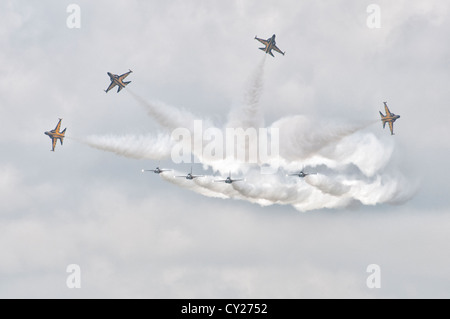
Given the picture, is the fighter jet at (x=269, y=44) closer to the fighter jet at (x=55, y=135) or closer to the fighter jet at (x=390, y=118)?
the fighter jet at (x=390, y=118)

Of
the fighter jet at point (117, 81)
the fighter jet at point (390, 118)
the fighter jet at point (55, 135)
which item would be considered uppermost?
the fighter jet at point (117, 81)

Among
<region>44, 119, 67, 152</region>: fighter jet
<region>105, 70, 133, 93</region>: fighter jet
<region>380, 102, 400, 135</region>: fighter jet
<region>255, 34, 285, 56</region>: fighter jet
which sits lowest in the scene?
<region>44, 119, 67, 152</region>: fighter jet

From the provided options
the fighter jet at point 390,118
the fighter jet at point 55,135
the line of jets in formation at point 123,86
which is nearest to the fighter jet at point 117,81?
the line of jets in formation at point 123,86

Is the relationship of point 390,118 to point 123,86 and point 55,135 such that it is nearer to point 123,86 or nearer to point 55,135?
point 123,86

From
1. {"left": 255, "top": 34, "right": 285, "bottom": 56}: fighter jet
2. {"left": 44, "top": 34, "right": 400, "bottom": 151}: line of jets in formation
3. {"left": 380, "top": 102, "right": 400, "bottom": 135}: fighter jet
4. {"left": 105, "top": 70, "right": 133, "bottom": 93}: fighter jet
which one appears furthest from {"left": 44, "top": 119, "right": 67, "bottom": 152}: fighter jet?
{"left": 380, "top": 102, "right": 400, "bottom": 135}: fighter jet

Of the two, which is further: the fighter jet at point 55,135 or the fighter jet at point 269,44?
the fighter jet at point 55,135

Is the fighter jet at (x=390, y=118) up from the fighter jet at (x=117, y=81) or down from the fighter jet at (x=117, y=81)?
down

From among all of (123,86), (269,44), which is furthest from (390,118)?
(123,86)

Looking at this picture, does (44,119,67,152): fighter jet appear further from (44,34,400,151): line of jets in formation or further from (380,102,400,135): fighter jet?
(380,102,400,135): fighter jet

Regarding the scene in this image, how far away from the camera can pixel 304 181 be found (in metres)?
71.6

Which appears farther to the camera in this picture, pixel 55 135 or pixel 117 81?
pixel 55 135
